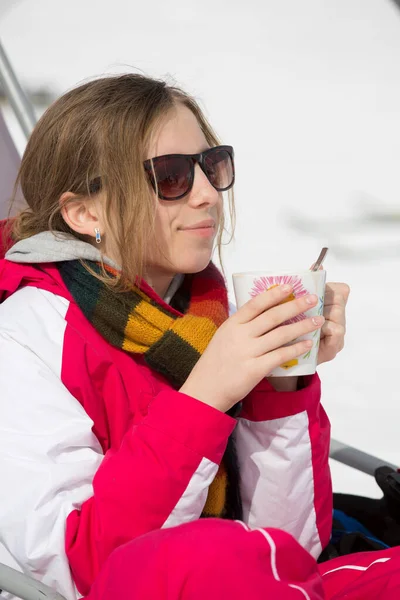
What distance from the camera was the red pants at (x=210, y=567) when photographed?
0.72 metres

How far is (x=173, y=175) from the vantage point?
46.4 inches

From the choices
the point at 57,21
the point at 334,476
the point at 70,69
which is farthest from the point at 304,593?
the point at 57,21

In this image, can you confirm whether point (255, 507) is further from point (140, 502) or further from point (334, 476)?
point (334, 476)

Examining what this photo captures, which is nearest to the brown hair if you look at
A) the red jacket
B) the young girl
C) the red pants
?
the young girl

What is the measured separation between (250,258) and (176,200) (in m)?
2.60

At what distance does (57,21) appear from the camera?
5289 millimetres

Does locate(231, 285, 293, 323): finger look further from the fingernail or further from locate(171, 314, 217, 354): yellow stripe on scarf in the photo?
locate(171, 314, 217, 354): yellow stripe on scarf

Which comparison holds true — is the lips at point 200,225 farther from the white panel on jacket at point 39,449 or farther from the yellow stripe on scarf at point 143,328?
the white panel on jacket at point 39,449

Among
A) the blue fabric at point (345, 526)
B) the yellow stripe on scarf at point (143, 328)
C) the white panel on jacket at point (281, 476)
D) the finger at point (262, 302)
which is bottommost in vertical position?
the blue fabric at point (345, 526)


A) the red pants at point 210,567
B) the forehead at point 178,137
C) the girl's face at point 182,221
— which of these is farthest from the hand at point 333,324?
the red pants at point 210,567

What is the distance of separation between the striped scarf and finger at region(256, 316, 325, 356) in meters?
0.22

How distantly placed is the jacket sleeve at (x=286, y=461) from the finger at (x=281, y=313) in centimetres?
20

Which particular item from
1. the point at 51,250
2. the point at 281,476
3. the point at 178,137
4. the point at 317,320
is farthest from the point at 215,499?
the point at 178,137

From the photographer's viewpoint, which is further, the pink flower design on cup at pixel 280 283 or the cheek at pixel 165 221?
the cheek at pixel 165 221
